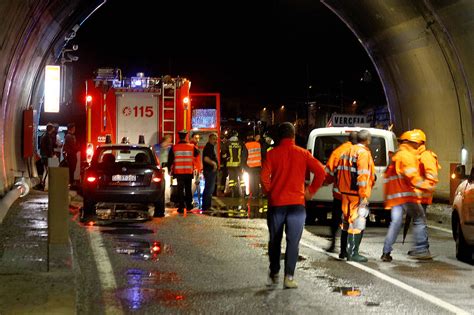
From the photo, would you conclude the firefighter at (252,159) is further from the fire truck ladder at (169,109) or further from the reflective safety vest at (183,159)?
the reflective safety vest at (183,159)

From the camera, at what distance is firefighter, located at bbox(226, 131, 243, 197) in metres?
21.8

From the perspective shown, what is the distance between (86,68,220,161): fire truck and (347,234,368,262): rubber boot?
11392mm

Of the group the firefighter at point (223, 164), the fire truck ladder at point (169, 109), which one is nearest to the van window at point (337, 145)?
the fire truck ladder at point (169, 109)

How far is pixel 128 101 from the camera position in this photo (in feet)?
70.2

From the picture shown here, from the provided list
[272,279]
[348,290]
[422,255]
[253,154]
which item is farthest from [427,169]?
[253,154]

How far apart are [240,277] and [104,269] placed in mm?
1732

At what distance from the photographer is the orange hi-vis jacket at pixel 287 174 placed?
27.4 ft

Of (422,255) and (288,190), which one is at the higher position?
(288,190)

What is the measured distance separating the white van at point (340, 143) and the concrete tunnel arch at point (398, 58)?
3.31m

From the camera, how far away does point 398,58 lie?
68.1 feet

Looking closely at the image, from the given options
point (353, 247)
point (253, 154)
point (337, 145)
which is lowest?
point (353, 247)

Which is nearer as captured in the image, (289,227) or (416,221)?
(289,227)

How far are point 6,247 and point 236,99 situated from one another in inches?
1813

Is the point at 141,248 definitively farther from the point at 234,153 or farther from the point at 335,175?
the point at 234,153
